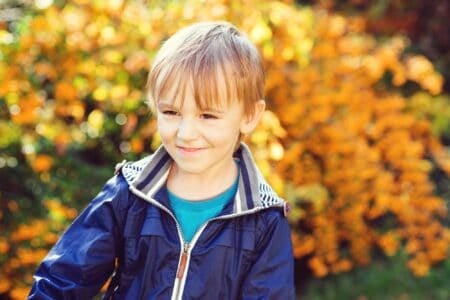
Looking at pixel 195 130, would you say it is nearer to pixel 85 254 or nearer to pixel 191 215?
pixel 191 215

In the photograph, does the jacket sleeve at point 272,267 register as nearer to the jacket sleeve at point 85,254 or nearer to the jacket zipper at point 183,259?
the jacket zipper at point 183,259

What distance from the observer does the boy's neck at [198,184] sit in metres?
2.59

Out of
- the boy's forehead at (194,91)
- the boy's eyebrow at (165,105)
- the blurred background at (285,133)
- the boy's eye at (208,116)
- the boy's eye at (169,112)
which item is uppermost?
the boy's forehead at (194,91)

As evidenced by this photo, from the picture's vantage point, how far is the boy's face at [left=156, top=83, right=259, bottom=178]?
7.95 feet

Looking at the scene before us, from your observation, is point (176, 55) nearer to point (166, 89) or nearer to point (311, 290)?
point (166, 89)

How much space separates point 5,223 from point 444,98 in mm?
2911

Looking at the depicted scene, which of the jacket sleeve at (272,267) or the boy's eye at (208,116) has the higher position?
the boy's eye at (208,116)

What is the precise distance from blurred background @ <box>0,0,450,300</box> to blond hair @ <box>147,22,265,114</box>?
4.60 feet

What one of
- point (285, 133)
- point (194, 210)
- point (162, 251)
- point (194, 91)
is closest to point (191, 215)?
point (194, 210)

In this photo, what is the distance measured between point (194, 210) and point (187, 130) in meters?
0.27

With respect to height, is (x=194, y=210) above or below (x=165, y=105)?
below

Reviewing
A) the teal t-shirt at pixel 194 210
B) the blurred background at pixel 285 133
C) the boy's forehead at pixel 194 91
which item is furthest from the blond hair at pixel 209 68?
the blurred background at pixel 285 133

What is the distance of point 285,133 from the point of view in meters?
4.29

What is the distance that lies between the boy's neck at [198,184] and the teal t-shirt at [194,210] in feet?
0.05
